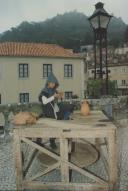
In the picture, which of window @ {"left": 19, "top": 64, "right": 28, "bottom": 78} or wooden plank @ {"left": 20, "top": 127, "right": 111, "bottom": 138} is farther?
window @ {"left": 19, "top": 64, "right": 28, "bottom": 78}

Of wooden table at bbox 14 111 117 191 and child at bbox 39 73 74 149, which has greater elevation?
child at bbox 39 73 74 149

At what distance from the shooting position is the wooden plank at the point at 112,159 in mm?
4797

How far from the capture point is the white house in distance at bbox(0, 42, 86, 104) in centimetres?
3922

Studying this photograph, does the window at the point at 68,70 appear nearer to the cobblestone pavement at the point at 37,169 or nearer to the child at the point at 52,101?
the cobblestone pavement at the point at 37,169

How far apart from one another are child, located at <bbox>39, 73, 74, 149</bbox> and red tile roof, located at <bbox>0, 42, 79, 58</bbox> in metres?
32.7

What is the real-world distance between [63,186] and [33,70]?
3607 cm

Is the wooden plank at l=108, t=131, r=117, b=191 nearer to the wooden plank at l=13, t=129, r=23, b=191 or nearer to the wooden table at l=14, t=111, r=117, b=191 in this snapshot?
the wooden table at l=14, t=111, r=117, b=191

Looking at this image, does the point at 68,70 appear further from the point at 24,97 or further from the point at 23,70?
the point at 24,97

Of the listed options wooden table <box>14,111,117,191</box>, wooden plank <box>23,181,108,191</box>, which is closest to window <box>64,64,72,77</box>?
wooden table <box>14,111,117,191</box>

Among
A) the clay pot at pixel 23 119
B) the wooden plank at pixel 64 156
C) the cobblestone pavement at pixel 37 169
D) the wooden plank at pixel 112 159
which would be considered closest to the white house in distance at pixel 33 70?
the cobblestone pavement at pixel 37 169

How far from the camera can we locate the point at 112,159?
4.87 m

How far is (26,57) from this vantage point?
40125mm

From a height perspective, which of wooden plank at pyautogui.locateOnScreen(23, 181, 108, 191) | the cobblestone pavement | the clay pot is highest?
the clay pot

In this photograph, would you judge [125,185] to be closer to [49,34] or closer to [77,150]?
[77,150]
